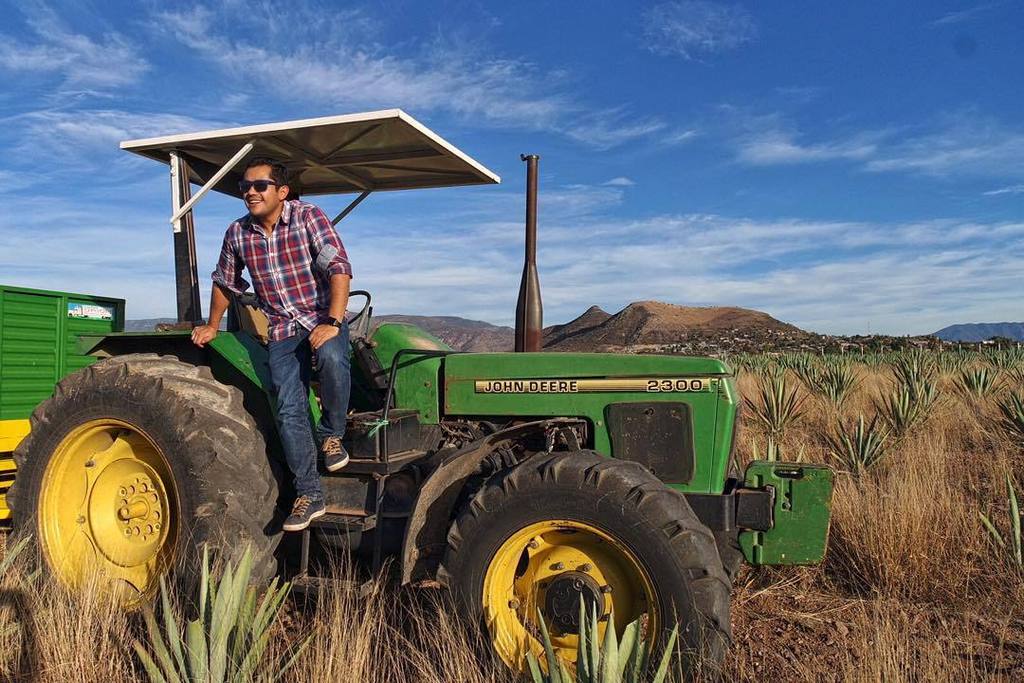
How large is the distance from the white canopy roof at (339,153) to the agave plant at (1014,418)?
5.36 meters

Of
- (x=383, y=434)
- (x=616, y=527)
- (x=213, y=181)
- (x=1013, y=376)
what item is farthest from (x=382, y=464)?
(x=1013, y=376)

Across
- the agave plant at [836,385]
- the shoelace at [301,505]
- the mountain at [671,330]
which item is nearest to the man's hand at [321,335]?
the shoelace at [301,505]

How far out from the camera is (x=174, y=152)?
3971 mm

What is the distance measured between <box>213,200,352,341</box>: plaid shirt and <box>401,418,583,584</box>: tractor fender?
3.06 ft

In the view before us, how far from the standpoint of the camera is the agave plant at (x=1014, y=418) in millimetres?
6883

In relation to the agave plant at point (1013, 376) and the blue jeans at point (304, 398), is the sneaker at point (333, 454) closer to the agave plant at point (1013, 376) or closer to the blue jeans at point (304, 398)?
the blue jeans at point (304, 398)

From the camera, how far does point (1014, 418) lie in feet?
23.0

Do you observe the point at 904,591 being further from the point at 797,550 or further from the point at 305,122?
the point at 305,122

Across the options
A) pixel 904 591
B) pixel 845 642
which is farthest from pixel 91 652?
pixel 904 591

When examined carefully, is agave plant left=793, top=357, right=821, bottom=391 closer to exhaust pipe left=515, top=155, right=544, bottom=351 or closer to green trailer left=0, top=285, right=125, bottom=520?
exhaust pipe left=515, top=155, right=544, bottom=351

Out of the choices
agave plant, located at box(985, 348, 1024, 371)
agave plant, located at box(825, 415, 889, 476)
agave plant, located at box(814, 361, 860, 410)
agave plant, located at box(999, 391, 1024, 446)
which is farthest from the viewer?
agave plant, located at box(985, 348, 1024, 371)

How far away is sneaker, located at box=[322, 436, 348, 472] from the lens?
3.36 metres

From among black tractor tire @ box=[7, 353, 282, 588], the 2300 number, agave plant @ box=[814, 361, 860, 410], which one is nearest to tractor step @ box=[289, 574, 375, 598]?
black tractor tire @ box=[7, 353, 282, 588]

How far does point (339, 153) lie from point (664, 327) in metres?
35.6
